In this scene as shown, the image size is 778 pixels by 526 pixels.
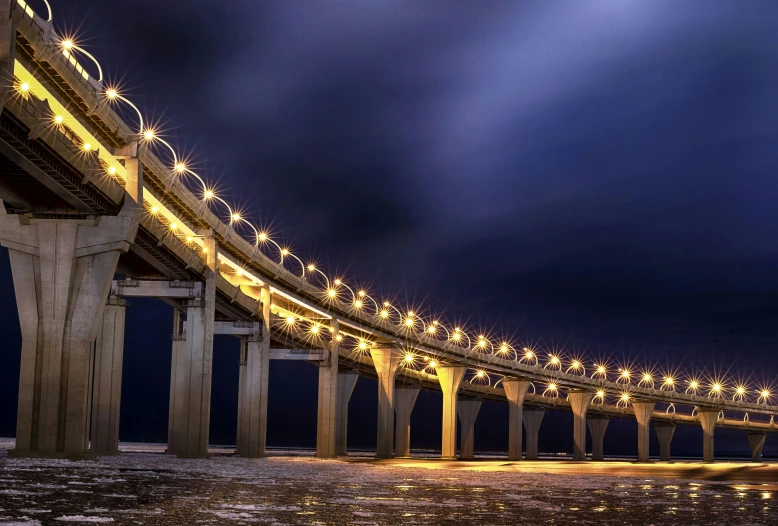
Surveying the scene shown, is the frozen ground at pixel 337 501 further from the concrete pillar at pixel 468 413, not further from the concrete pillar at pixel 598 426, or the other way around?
the concrete pillar at pixel 598 426

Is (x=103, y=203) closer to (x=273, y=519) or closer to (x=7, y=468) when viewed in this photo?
(x=7, y=468)

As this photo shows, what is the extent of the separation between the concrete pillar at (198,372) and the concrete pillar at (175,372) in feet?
6.46

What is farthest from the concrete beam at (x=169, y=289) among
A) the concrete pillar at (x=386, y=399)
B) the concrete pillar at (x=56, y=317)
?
the concrete pillar at (x=386, y=399)

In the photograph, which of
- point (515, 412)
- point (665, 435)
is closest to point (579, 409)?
point (515, 412)

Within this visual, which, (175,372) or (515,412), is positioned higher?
(175,372)

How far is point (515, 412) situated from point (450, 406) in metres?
19.7

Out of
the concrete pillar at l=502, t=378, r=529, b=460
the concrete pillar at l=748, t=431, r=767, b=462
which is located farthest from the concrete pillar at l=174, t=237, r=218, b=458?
the concrete pillar at l=748, t=431, r=767, b=462

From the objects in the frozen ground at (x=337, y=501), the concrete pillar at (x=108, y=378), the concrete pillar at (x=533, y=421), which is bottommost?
the concrete pillar at (x=533, y=421)

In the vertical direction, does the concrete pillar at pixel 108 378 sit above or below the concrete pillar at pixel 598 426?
above

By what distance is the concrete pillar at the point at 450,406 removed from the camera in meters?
115

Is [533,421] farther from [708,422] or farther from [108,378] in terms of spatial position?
[108,378]

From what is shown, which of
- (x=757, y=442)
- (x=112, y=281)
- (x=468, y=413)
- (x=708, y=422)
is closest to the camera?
(x=112, y=281)

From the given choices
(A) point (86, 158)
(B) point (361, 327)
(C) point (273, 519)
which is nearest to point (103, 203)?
(A) point (86, 158)

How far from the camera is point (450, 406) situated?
118m
